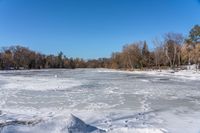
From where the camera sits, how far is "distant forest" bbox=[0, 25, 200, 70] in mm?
56188

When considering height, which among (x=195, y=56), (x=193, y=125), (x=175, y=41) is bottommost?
(x=193, y=125)

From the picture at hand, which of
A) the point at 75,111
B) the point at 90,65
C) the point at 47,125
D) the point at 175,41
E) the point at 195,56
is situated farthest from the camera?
the point at 90,65

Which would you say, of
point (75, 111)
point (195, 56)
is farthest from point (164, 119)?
point (195, 56)

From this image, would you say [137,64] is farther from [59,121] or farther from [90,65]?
[59,121]

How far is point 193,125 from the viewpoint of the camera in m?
6.64

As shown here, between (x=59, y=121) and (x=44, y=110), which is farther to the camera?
(x=44, y=110)

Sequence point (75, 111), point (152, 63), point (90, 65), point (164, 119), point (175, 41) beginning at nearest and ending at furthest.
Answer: point (164, 119), point (75, 111), point (175, 41), point (152, 63), point (90, 65)

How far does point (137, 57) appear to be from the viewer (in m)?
80.5

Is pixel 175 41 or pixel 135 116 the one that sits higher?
pixel 175 41

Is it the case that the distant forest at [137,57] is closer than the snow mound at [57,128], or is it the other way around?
the snow mound at [57,128]

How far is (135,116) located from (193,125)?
179 centimetres

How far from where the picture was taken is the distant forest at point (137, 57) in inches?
2212

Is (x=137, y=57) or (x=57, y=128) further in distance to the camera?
(x=137, y=57)

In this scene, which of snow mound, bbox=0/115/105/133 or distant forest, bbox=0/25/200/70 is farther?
distant forest, bbox=0/25/200/70
